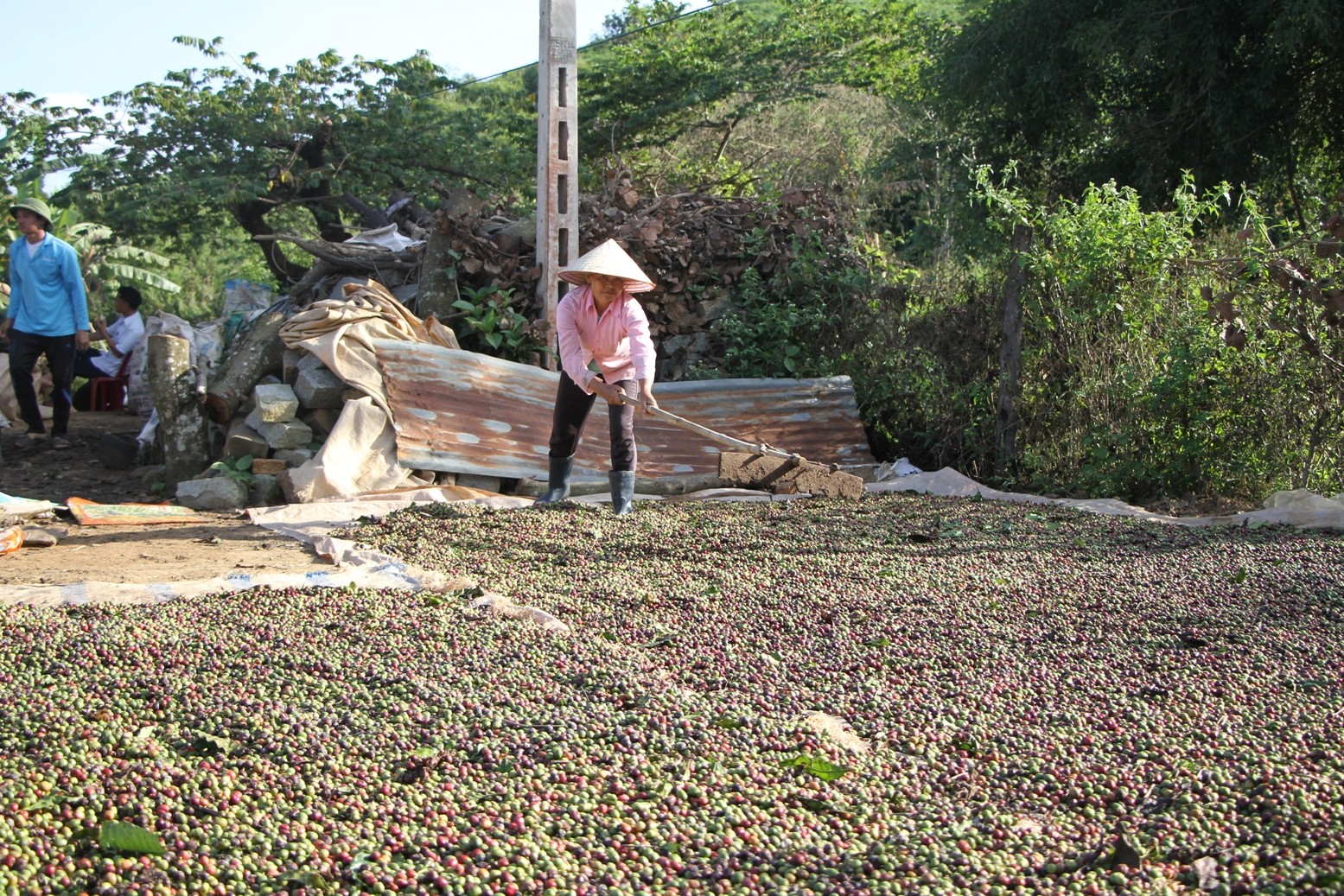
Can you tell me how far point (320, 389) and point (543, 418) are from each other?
1.33m

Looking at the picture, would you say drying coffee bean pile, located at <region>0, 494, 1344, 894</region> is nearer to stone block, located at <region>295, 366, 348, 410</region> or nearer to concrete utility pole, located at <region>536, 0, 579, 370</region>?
stone block, located at <region>295, 366, 348, 410</region>

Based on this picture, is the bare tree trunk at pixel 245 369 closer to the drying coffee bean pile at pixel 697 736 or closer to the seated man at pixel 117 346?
the seated man at pixel 117 346

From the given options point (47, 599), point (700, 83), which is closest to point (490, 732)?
point (47, 599)

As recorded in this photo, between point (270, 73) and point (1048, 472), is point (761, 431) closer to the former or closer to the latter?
point (1048, 472)

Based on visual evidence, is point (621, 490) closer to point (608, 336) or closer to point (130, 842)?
point (608, 336)

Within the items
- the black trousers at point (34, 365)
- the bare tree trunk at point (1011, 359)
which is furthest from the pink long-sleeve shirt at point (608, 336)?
the black trousers at point (34, 365)

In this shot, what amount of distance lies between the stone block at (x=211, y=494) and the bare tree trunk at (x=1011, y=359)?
14.6ft

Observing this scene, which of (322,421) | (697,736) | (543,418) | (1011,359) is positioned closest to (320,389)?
(322,421)

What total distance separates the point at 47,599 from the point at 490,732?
1.95 metres

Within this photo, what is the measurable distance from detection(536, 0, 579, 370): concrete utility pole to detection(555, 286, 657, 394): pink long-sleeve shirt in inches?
73.1

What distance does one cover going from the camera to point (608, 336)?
5.65 m

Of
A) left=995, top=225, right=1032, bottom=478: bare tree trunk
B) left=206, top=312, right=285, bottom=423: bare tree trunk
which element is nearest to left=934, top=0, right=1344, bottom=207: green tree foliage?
left=995, top=225, right=1032, bottom=478: bare tree trunk

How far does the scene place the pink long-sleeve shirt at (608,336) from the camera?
18.3ft

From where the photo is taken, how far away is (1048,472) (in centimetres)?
671
